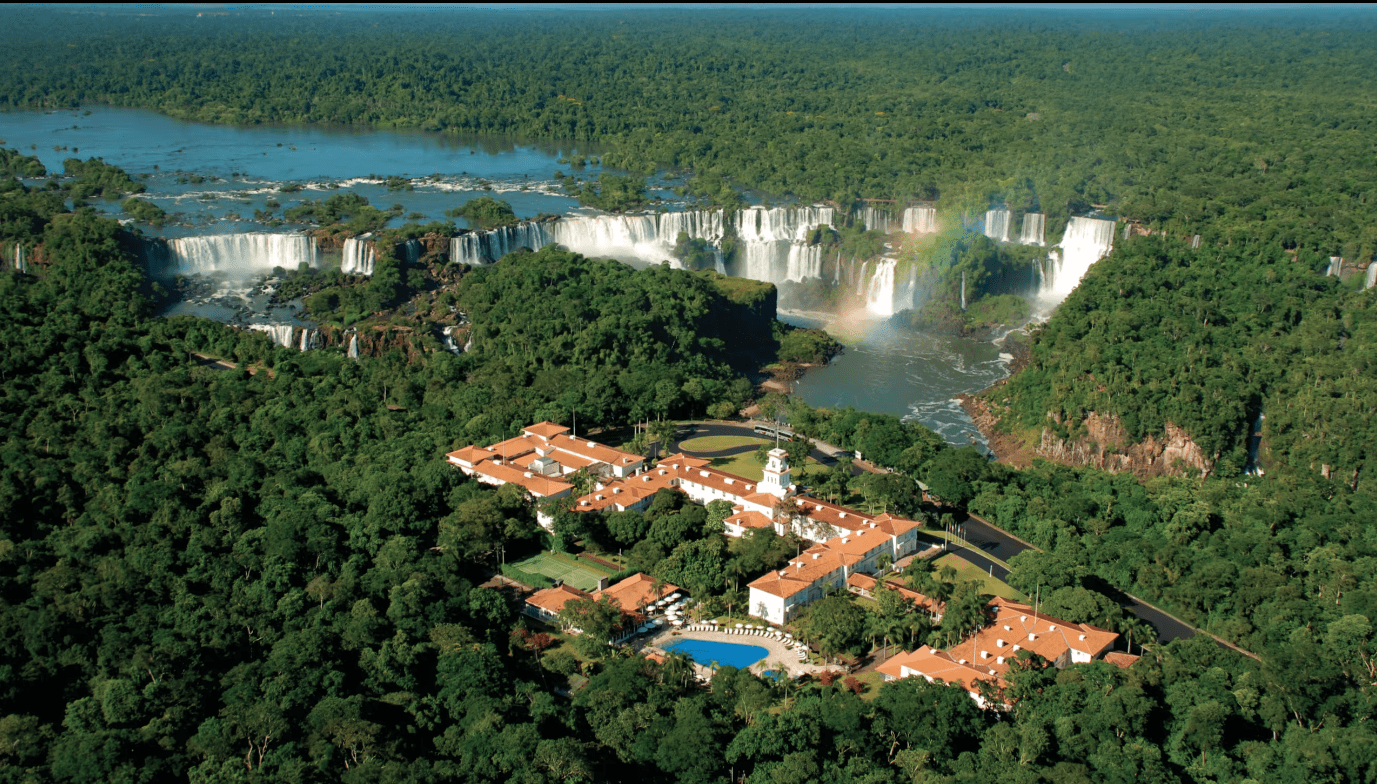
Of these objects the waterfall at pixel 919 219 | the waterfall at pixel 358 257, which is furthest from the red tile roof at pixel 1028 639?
the waterfall at pixel 919 219

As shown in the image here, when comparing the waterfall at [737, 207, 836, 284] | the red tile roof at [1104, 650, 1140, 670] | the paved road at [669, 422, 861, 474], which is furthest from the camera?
the waterfall at [737, 207, 836, 284]

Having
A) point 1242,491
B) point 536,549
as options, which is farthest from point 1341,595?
point 536,549

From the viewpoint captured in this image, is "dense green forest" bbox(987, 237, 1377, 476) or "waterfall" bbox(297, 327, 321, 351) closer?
"dense green forest" bbox(987, 237, 1377, 476)

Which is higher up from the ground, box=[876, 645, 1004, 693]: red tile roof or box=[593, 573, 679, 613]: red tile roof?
box=[876, 645, 1004, 693]: red tile roof

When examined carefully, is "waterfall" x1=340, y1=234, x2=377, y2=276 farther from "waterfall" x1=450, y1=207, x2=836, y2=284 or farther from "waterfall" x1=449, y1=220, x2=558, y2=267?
"waterfall" x1=450, y1=207, x2=836, y2=284

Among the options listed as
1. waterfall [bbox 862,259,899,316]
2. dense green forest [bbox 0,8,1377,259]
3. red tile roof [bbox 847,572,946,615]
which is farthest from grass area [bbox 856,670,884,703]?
dense green forest [bbox 0,8,1377,259]

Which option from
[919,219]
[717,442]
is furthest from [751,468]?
[919,219]

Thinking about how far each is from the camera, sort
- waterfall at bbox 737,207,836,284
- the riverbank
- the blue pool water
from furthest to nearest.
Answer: waterfall at bbox 737,207,836,284
the riverbank
the blue pool water
